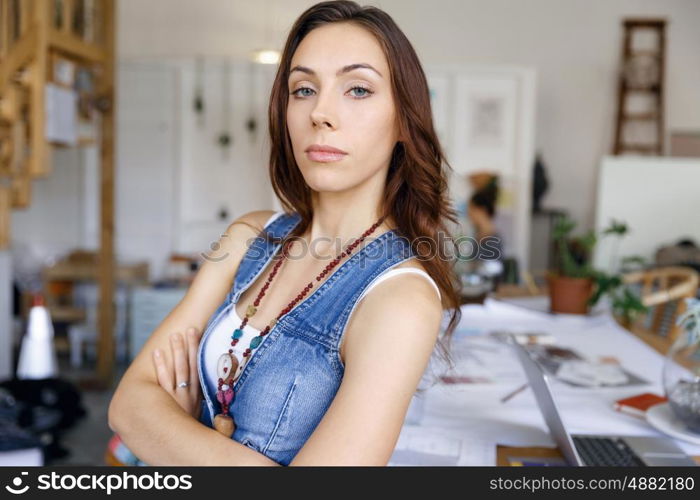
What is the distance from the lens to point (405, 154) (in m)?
1.12

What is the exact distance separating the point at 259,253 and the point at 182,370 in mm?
252

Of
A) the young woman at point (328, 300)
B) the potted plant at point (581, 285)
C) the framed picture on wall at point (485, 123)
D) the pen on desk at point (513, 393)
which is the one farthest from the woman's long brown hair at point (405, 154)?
the framed picture on wall at point (485, 123)

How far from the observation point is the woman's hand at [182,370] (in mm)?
1173

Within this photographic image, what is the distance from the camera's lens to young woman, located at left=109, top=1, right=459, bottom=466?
917mm

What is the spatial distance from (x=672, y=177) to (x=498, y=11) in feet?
7.12

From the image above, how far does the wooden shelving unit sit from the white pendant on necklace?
9.85 feet

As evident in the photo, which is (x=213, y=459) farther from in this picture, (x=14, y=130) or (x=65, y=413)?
(x=14, y=130)

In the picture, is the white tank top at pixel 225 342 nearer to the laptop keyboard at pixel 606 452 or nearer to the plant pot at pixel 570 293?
the laptop keyboard at pixel 606 452

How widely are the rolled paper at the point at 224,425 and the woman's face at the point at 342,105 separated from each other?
0.39 metres

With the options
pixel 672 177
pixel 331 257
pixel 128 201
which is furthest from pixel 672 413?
pixel 128 201

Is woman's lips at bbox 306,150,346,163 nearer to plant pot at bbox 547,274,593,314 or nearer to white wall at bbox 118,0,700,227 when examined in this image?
plant pot at bbox 547,274,593,314

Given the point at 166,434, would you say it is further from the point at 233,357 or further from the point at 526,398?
the point at 526,398

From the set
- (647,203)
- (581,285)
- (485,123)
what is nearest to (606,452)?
(581,285)

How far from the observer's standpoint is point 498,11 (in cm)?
618
